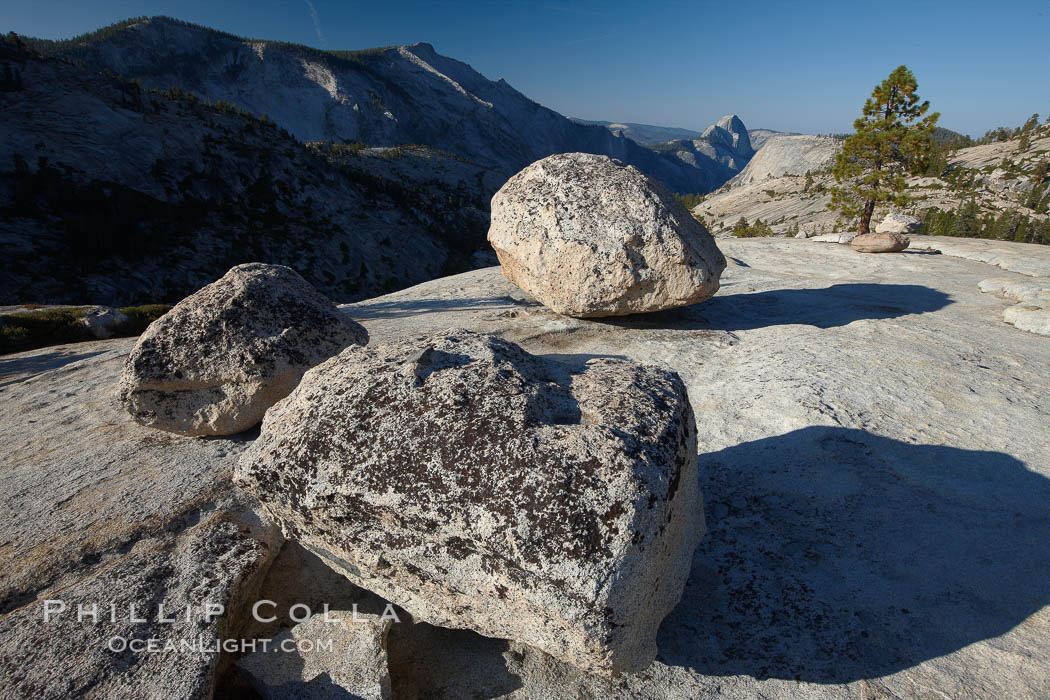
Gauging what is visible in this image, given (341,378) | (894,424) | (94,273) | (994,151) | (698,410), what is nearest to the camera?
(341,378)

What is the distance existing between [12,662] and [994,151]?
124 meters

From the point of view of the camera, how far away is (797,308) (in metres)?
12.7

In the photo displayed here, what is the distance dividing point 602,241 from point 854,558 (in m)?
7.05

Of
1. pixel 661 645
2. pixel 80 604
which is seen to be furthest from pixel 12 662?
pixel 661 645

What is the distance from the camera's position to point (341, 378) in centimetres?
420

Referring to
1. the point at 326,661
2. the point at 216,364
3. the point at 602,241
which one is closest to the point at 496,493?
the point at 326,661

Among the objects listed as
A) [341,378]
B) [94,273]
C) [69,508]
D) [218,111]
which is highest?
[218,111]

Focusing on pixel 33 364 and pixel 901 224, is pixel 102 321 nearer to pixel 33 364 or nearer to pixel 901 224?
pixel 33 364

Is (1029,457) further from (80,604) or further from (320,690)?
(80,604)

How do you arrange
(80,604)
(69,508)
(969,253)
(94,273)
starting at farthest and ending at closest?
(94,273)
(969,253)
(69,508)
(80,604)

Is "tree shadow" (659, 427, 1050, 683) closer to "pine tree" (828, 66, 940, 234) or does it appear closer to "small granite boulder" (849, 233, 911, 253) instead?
"small granite boulder" (849, 233, 911, 253)

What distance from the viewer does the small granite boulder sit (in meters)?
19.9

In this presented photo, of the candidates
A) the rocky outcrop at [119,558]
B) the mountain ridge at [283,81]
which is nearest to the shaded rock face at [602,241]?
the rocky outcrop at [119,558]

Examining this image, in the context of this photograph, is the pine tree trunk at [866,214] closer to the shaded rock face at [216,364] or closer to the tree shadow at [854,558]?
the tree shadow at [854,558]
